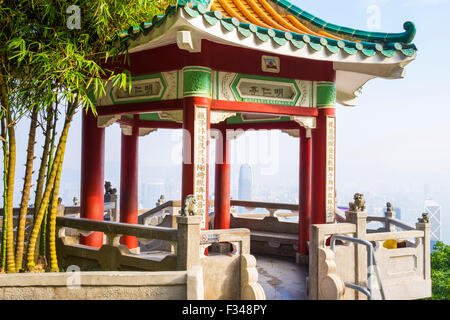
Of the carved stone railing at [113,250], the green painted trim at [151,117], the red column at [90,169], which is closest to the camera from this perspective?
the carved stone railing at [113,250]

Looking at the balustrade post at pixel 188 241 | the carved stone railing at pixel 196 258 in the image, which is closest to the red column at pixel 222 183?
the carved stone railing at pixel 196 258

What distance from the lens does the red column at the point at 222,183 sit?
11.4 meters

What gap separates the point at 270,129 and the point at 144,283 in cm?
741

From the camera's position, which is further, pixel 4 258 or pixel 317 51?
pixel 317 51

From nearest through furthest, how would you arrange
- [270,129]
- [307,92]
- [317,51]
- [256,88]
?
[317,51], [256,88], [307,92], [270,129]

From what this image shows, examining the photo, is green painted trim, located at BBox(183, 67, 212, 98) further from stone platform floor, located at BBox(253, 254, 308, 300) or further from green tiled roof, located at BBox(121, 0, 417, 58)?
stone platform floor, located at BBox(253, 254, 308, 300)

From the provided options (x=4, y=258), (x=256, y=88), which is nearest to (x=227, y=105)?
(x=256, y=88)

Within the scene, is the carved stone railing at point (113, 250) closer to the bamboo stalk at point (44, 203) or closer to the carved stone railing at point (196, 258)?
the carved stone railing at point (196, 258)

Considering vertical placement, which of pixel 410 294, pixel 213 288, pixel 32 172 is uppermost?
pixel 32 172

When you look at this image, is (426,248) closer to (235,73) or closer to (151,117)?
(235,73)

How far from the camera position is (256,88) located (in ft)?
23.9

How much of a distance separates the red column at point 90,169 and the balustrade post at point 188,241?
11.4 ft

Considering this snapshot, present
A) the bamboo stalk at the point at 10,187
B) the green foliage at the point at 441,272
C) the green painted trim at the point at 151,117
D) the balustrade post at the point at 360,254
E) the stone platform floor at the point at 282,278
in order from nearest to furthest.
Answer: the bamboo stalk at the point at 10,187
the balustrade post at the point at 360,254
the stone platform floor at the point at 282,278
the green painted trim at the point at 151,117
the green foliage at the point at 441,272
